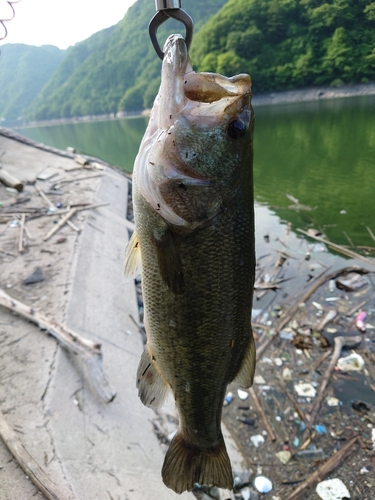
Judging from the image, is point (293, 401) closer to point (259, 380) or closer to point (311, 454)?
point (259, 380)

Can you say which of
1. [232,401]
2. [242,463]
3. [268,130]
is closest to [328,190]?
[232,401]

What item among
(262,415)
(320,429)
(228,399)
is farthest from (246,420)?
(320,429)

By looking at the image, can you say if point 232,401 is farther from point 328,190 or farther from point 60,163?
point 60,163

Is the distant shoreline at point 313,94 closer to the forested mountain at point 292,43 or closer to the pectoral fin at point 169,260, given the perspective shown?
the forested mountain at point 292,43

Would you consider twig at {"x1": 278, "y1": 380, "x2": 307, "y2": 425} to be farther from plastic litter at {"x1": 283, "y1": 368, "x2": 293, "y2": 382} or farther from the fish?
the fish

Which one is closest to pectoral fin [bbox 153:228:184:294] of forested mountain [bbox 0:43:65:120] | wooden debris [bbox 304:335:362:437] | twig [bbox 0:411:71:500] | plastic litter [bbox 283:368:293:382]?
twig [bbox 0:411:71:500]

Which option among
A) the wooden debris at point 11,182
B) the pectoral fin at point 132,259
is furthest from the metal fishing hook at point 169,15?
the wooden debris at point 11,182

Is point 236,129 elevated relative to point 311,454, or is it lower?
elevated
